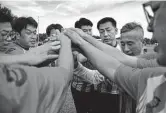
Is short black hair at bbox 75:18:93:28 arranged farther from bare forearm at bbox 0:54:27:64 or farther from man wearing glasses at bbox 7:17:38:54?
bare forearm at bbox 0:54:27:64

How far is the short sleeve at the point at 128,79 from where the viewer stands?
1.66 metres

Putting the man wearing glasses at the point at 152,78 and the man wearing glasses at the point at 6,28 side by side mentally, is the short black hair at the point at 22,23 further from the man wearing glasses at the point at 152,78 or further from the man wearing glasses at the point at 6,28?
the man wearing glasses at the point at 152,78

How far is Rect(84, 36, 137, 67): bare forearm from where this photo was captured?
246 centimetres

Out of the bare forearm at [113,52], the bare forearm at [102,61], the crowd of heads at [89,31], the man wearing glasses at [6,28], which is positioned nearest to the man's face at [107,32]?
the crowd of heads at [89,31]

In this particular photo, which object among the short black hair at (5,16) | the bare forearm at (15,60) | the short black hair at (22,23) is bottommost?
the bare forearm at (15,60)

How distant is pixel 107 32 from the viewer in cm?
493

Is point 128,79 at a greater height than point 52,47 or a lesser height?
lesser

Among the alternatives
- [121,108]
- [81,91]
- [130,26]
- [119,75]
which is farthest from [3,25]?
[119,75]

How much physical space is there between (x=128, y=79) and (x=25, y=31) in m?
3.58

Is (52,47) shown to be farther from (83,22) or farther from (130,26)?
(83,22)

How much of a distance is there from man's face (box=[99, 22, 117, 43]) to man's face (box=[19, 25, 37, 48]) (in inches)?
55.8

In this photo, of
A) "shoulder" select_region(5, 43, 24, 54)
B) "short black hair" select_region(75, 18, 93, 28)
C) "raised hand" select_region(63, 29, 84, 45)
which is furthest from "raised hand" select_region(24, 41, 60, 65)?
"short black hair" select_region(75, 18, 93, 28)

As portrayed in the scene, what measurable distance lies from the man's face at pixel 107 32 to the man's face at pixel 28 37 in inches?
55.8

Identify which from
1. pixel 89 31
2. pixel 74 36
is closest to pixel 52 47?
pixel 74 36
